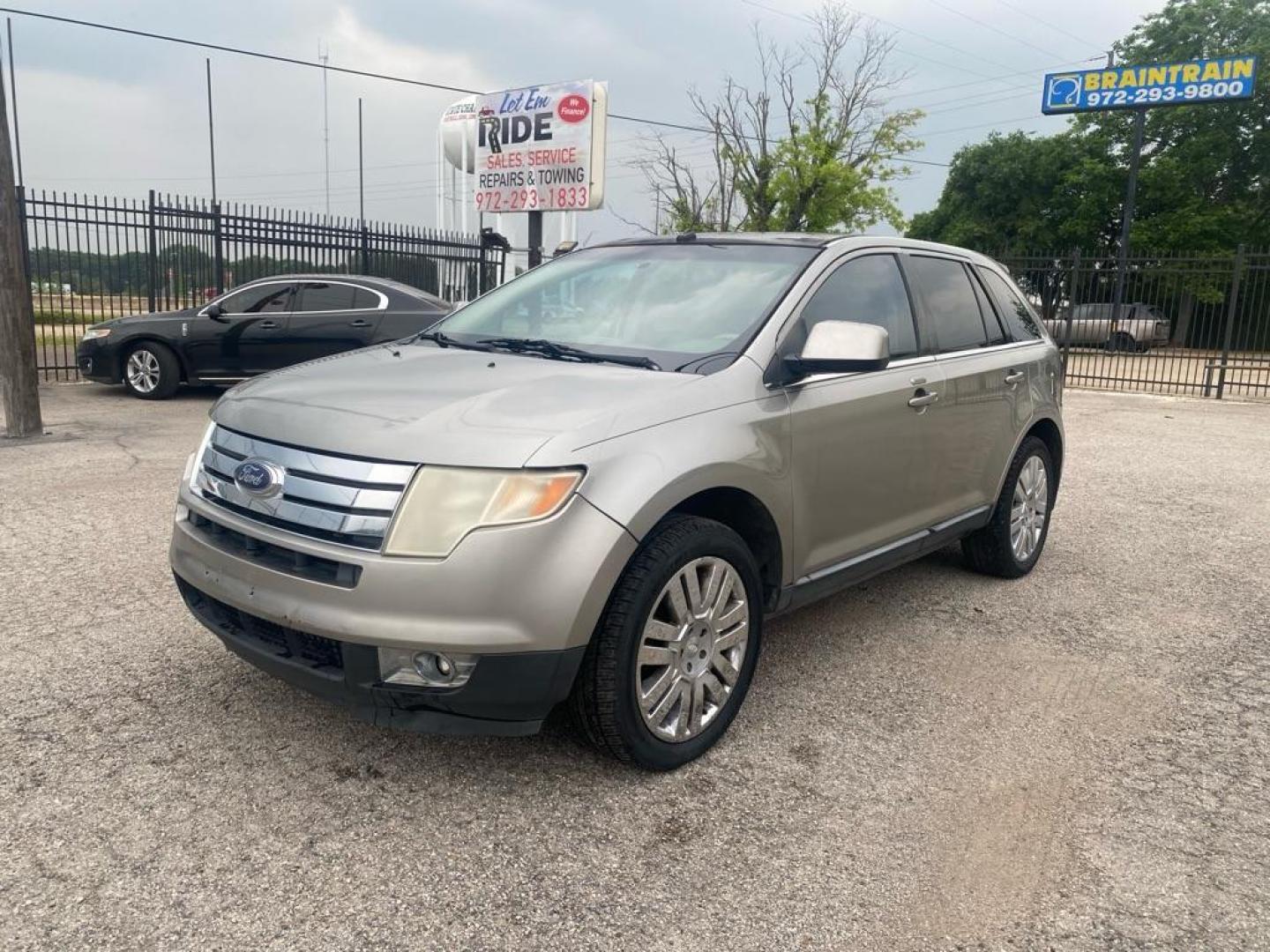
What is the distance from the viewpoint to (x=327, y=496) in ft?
8.80

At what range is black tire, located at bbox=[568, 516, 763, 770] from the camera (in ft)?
9.07

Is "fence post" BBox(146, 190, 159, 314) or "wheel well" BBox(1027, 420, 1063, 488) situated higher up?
"fence post" BBox(146, 190, 159, 314)

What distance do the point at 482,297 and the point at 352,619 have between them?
86.0 inches

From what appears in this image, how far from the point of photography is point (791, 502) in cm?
340

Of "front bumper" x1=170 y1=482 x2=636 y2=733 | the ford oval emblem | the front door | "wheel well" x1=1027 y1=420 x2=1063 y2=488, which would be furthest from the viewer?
"wheel well" x1=1027 y1=420 x2=1063 y2=488

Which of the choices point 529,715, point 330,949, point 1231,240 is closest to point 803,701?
point 529,715

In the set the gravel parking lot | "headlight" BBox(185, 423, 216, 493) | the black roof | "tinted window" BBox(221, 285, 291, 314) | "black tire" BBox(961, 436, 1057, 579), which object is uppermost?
the black roof

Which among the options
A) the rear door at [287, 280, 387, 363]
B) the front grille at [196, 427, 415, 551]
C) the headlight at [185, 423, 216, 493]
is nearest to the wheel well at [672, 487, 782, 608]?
the front grille at [196, 427, 415, 551]

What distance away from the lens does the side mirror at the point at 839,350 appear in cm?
333

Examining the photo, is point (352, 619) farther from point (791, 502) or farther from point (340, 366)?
point (791, 502)

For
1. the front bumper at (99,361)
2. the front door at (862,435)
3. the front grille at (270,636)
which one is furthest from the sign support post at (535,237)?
the front grille at (270,636)

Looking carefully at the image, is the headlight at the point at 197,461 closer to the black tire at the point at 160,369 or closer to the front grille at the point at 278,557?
the front grille at the point at 278,557

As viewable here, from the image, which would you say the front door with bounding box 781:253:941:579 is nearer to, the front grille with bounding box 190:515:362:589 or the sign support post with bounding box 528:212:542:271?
the front grille with bounding box 190:515:362:589

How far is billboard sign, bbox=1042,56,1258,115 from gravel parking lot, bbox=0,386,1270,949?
22.4m
